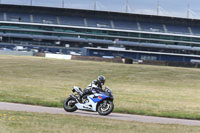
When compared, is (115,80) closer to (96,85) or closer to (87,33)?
(96,85)

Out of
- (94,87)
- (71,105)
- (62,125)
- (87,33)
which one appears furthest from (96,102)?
(87,33)

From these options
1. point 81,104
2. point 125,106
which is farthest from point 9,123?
point 125,106

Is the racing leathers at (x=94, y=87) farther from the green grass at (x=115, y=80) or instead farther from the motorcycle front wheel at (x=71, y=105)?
the green grass at (x=115, y=80)

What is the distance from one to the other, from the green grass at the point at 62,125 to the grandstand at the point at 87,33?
8773 cm

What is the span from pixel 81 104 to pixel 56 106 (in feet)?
12.0

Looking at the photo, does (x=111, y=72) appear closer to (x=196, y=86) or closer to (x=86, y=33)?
(x=196, y=86)

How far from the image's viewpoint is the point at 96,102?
17.7 meters

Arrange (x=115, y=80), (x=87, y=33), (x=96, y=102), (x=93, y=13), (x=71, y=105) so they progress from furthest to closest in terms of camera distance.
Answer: (x=93, y=13), (x=87, y=33), (x=115, y=80), (x=71, y=105), (x=96, y=102)

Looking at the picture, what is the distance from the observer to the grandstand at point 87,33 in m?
104

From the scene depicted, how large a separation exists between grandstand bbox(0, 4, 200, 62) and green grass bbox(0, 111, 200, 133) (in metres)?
87.7

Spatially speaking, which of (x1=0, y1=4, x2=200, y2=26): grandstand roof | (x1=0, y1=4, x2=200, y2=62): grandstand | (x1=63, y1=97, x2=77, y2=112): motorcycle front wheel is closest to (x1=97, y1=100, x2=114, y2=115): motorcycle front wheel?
(x1=63, y1=97, x2=77, y2=112): motorcycle front wheel

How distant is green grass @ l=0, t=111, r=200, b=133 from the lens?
40.1 feet

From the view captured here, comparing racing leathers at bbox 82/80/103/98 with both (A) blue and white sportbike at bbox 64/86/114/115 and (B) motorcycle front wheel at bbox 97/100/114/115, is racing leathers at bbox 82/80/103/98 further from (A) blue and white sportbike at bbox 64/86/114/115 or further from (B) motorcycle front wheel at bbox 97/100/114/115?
(B) motorcycle front wheel at bbox 97/100/114/115

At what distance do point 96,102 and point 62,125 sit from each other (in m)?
4.55
